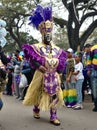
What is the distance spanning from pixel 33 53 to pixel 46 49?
0.96 feet

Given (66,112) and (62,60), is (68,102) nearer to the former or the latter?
(66,112)

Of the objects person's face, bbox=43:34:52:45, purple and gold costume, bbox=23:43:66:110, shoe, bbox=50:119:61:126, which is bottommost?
shoe, bbox=50:119:61:126

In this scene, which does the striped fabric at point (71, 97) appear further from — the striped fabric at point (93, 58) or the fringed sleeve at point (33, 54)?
the fringed sleeve at point (33, 54)

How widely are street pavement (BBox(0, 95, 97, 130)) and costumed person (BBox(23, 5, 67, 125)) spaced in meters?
0.29

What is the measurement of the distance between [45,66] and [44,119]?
1251mm

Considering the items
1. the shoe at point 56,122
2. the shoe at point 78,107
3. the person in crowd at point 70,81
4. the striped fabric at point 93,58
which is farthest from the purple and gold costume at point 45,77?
the person in crowd at point 70,81

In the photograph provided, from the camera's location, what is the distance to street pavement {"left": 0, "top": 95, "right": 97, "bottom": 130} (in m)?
8.01

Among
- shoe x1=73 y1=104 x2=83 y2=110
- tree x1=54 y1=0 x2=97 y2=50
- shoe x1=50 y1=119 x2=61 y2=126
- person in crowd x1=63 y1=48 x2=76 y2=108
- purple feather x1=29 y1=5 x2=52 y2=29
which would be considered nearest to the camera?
shoe x1=50 y1=119 x2=61 y2=126

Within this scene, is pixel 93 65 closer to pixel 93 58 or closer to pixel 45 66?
pixel 93 58

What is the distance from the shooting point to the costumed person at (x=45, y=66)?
27.2 ft

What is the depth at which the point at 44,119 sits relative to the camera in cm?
880

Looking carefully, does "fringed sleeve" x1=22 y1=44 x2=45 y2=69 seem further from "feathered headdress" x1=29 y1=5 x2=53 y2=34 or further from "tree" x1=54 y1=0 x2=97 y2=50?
"tree" x1=54 y1=0 x2=97 y2=50

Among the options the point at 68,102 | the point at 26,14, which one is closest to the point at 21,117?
the point at 68,102

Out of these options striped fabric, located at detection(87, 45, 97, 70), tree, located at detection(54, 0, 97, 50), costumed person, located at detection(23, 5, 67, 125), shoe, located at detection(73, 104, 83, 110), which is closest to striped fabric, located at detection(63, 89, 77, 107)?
shoe, located at detection(73, 104, 83, 110)
